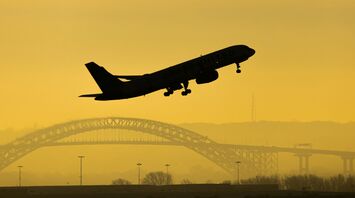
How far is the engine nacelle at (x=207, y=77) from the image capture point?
194m

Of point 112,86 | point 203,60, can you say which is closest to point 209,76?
point 203,60

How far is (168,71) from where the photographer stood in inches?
7761

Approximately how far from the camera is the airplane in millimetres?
195125

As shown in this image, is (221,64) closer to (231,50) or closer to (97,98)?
(231,50)

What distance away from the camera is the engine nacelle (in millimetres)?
193500

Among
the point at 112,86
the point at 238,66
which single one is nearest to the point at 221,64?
the point at 238,66

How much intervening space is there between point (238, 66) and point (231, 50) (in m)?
4.43

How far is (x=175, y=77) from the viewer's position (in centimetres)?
19525

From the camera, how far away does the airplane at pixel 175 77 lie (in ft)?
640

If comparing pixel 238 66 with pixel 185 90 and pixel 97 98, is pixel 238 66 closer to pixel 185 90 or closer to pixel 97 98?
pixel 185 90

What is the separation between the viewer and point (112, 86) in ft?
654

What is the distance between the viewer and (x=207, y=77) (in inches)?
7638

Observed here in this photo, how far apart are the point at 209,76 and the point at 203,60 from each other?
3.79m

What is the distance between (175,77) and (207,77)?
495cm
